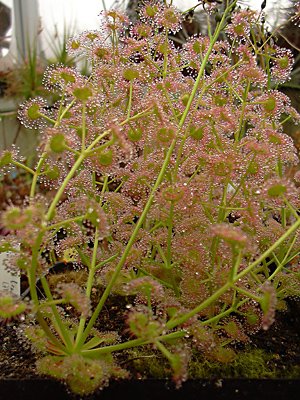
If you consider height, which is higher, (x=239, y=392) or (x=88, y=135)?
(x=88, y=135)

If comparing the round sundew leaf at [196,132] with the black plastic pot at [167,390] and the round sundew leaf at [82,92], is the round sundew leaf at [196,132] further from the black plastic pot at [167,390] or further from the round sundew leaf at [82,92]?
the black plastic pot at [167,390]

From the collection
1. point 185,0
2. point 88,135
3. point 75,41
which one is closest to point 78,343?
point 88,135

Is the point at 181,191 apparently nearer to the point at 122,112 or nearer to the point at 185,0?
the point at 122,112

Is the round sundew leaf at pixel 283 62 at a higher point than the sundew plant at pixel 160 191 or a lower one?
higher

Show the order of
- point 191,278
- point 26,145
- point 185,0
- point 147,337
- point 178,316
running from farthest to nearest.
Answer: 1. point 26,145
2. point 185,0
3. point 191,278
4. point 178,316
5. point 147,337

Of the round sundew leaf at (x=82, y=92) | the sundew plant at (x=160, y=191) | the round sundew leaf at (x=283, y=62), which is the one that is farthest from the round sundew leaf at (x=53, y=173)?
the round sundew leaf at (x=283, y=62)

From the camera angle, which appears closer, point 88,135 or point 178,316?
point 178,316

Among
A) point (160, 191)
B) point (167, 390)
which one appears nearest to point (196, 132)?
point (160, 191)

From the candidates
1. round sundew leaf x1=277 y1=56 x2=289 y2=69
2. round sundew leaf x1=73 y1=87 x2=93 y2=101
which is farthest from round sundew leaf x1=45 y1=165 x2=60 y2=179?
round sundew leaf x1=277 y1=56 x2=289 y2=69

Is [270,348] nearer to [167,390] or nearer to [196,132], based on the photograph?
[167,390]
